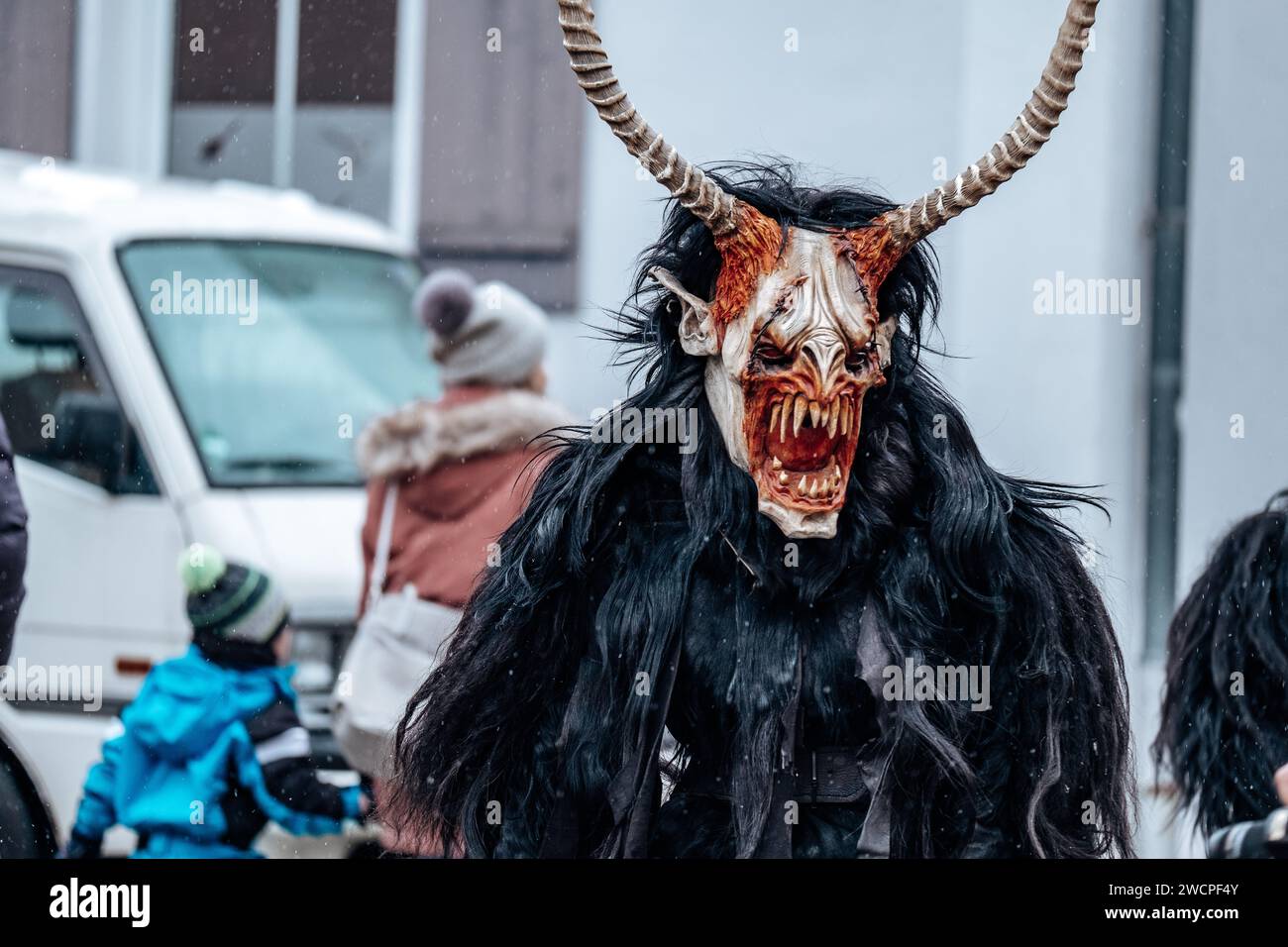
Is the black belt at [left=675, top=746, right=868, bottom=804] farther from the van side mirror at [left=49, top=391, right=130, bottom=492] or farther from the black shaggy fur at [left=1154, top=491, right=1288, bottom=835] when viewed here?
the van side mirror at [left=49, top=391, right=130, bottom=492]

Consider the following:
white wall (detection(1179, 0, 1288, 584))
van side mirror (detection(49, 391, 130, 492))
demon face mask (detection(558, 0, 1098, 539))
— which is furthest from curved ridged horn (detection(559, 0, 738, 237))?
van side mirror (detection(49, 391, 130, 492))

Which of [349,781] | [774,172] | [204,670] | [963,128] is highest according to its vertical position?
[963,128]

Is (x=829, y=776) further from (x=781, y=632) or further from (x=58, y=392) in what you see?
(x=58, y=392)

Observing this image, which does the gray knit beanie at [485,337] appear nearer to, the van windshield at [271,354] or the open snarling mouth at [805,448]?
the van windshield at [271,354]

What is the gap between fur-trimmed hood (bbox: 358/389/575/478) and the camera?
405 centimetres

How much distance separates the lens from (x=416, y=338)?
492cm

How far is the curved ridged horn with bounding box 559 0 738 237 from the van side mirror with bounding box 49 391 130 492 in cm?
232

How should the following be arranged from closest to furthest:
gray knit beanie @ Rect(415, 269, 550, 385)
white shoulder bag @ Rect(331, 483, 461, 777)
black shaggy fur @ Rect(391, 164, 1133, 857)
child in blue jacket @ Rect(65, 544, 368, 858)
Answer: black shaggy fur @ Rect(391, 164, 1133, 857)
child in blue jacket @ Rect(65, 544, 368, 858)
white shoulder bag @ Rect(331, 483, 461, 777)
gray knit beanie @ Rect(415, 269, 550, 385)

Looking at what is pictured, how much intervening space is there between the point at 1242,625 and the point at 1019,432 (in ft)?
5.36

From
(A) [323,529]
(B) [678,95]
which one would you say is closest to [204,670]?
(A) [323,529]

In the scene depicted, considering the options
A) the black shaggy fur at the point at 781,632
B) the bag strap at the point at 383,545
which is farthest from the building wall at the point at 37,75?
the black shaggy fur at the point at 781,632

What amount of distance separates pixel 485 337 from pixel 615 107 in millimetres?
1809

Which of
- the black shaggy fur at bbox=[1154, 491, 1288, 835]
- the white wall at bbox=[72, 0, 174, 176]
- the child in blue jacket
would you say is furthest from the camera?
the white wall at bbox=[72, 0, 174, 176]

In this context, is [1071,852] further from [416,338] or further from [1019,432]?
[416,338]
